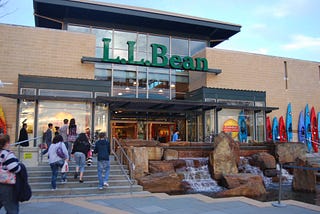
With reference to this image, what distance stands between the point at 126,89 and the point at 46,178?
13.6m

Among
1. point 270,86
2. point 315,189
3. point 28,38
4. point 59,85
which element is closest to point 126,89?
point 59,85

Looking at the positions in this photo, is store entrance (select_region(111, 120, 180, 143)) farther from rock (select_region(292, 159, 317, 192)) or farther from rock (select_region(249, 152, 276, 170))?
rock (select_region(292, 159, 317, 192))

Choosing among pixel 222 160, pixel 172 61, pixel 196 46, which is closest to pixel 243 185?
pixel 222 160

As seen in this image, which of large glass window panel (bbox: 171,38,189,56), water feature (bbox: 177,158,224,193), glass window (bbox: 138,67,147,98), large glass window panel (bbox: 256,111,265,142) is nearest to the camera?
water feature (bbox: 177,158,224,193)

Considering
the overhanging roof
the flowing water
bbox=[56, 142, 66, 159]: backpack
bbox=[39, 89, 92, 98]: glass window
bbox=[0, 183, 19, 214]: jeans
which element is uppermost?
the overhanging roof

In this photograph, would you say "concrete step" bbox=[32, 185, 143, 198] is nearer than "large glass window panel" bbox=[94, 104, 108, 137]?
Yes

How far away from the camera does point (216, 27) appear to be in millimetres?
27016

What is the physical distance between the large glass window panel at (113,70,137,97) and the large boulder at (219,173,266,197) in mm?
11987

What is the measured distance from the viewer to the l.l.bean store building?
20141 mm

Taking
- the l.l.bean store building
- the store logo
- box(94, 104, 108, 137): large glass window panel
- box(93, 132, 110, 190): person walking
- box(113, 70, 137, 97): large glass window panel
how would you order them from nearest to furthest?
box(93, 132, 110, 190): person walking < the l.l.bean store building < box(94, 104, 108, 137): large glass window panel < the store logo < box(113, 70, 137, 97): large glass window panel

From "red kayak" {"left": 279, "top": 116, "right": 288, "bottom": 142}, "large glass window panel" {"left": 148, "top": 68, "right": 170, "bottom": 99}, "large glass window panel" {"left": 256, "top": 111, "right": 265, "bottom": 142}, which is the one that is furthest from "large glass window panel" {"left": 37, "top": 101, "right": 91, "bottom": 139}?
"red kayak" {"left": 279, "top": 116, "right": 288, "bottom": 142}

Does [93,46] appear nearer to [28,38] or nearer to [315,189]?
[28,38]

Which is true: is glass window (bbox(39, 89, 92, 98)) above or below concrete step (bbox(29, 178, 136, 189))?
above

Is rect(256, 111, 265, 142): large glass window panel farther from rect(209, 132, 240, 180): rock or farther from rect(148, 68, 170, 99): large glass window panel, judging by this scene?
rect(209, 132, 240, 180): rock
